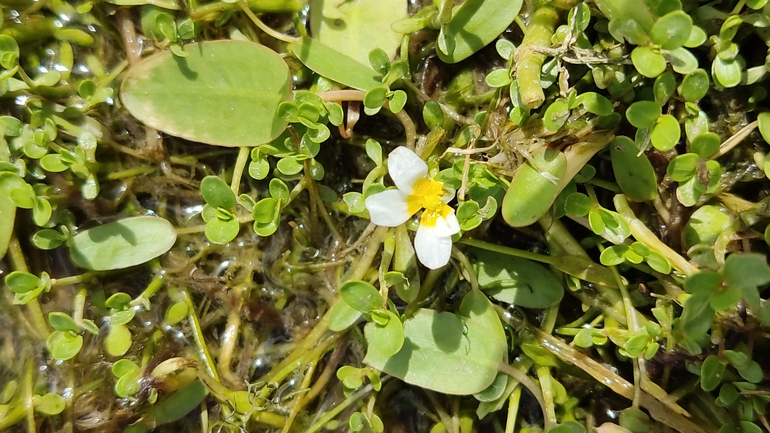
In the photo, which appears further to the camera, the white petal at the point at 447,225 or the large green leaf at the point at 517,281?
the large green leaf at the point at 517,281

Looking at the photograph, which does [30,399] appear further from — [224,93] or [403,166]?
[403,166]

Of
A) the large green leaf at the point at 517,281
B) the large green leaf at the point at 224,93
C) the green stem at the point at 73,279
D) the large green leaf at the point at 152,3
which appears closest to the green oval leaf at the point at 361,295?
the large green leaf at the point at 517,281

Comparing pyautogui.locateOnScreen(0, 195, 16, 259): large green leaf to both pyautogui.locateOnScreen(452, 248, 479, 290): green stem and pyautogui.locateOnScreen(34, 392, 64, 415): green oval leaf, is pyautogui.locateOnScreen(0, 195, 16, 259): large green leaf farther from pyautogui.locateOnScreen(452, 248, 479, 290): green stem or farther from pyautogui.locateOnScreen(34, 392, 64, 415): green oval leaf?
pyautogui.locateOnScreen(452, 248, 479, 290): green stem

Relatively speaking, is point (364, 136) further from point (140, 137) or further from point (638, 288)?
point (638, 288)

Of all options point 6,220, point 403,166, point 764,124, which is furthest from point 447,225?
point 6,220

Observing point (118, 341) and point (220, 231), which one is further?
point (118, 341)

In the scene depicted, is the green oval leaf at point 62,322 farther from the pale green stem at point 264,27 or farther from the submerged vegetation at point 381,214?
the pale green stem at point 264,27

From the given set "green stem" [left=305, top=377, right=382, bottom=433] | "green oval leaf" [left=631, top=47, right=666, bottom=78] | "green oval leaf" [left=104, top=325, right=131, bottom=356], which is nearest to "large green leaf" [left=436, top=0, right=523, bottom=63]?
"green oval leaf" [left=631, top=47, right=666, bottom=78]
